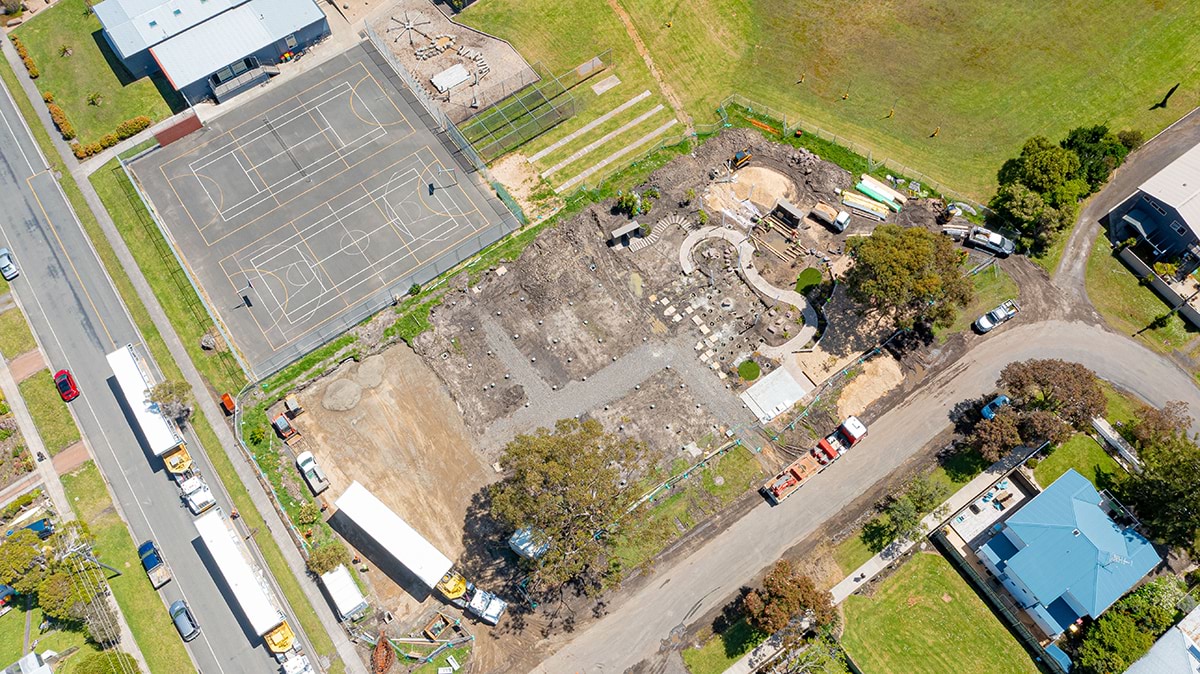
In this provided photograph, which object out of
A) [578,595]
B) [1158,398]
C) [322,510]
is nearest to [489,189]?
[322,510]

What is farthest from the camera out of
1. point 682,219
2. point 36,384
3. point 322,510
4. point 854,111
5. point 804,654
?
point 854,111

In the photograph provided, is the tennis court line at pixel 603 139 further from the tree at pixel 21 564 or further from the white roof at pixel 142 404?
the tree at pixel 21 564

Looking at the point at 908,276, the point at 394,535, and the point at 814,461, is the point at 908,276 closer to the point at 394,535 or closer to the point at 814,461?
the point at 814,461

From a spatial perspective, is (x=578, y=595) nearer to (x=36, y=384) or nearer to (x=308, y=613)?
(x=308, y=613)

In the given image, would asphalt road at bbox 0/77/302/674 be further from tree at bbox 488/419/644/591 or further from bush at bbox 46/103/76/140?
tree at bbox 488/419/644/591

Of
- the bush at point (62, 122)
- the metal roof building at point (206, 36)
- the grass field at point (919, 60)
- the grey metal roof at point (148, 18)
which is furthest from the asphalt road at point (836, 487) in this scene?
the grey metal roof at point (148, 18)

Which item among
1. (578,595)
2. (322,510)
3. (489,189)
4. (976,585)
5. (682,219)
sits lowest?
(976,585)

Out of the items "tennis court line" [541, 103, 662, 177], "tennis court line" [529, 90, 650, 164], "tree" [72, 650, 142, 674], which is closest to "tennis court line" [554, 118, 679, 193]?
"tennis court line" [541, 103, 662, 177]
